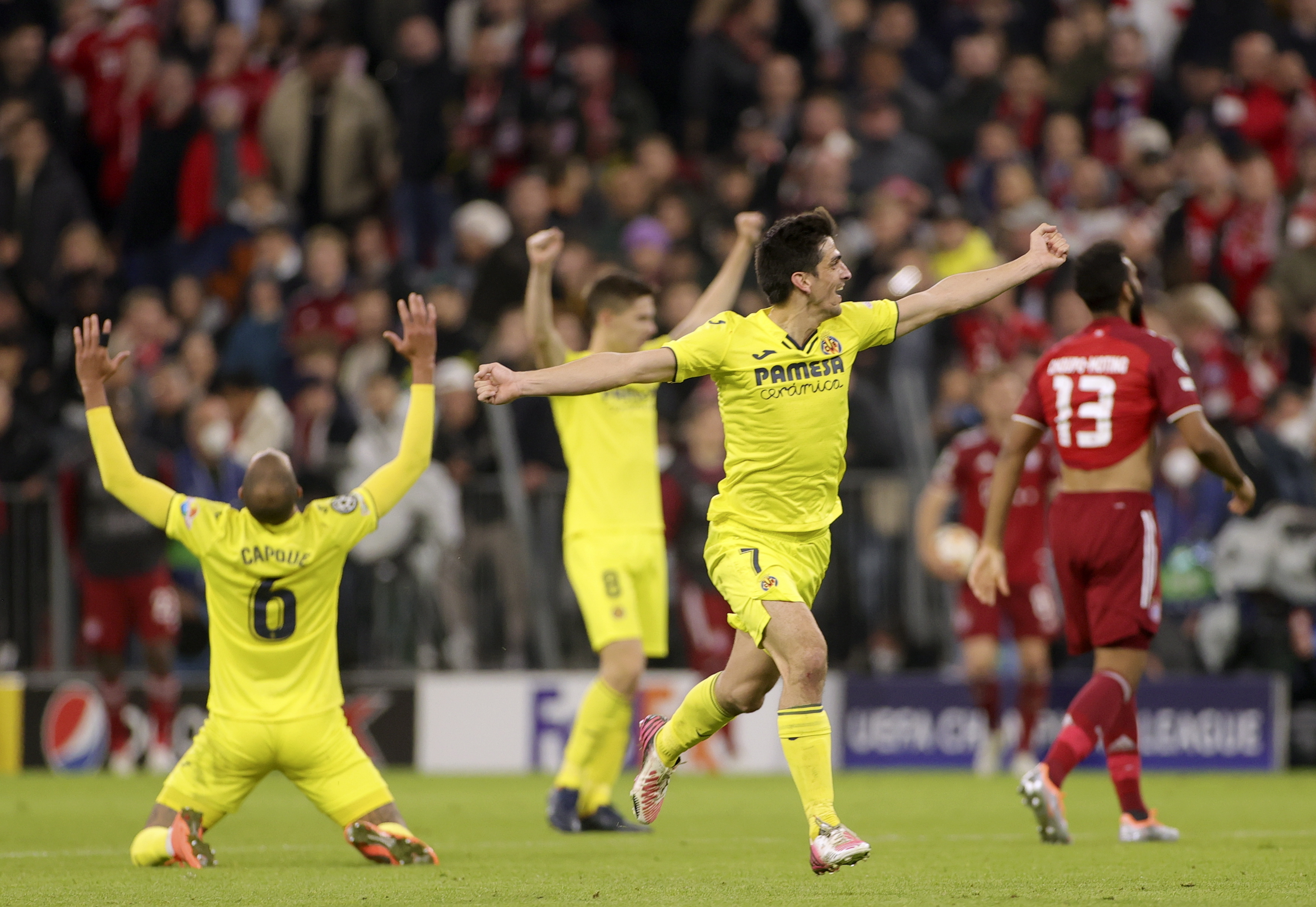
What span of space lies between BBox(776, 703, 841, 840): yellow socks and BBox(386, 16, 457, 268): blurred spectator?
38.2 ft

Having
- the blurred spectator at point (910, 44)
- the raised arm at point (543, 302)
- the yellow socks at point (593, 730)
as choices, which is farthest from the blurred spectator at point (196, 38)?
the yellow socks at point (593, 730)

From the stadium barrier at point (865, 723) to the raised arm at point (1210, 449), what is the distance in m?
5.68

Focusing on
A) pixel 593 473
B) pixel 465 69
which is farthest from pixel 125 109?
pixel 593 473

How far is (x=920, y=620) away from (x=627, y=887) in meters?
8.49

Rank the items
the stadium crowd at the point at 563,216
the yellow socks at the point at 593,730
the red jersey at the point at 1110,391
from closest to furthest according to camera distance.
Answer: the red jersey at the point at 1110,391 < the yellow socks at the point at 593,730 < the stadium crowd at the point at 563,216

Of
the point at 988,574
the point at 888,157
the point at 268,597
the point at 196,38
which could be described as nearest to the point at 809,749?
the point at 988,574

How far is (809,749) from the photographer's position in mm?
7340

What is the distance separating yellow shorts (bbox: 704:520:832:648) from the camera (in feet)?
24.5

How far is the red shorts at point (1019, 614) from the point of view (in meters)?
13.6

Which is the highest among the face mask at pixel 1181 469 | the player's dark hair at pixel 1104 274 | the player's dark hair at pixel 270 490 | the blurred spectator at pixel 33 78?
the blurred spectator at pixel 33 78

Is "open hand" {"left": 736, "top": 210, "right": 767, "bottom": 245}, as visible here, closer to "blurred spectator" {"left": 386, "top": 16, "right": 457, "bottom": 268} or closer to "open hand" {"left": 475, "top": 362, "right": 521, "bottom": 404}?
"open hand" {"left": 475, "top": 362, "right": 521, "bottom": 404}

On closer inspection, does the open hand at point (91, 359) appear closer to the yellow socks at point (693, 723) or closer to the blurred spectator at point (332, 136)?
the yellow socks at point (693, 723)

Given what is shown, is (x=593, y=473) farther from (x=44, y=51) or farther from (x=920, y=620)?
(x=44, y=51)

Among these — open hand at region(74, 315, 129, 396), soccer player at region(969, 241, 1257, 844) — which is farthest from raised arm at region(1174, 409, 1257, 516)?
open hand at region(74, 315, 129, 396)
